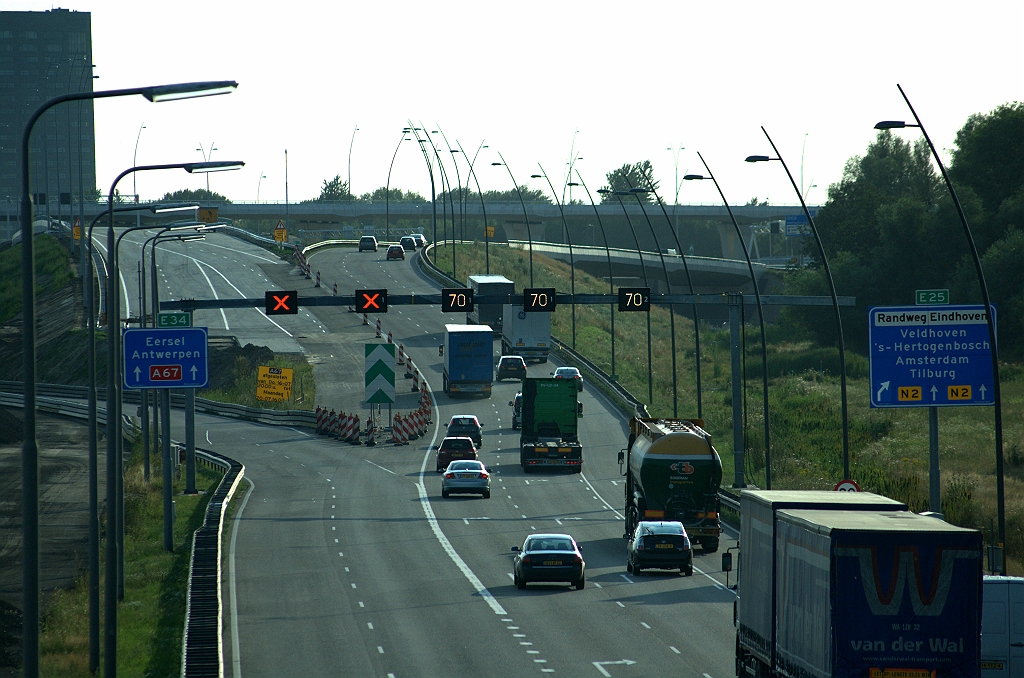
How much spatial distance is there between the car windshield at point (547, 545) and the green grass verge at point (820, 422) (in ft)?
38.5

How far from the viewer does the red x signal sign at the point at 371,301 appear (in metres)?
49.4

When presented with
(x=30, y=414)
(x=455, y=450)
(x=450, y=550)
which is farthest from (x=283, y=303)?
(x=30, y=414)

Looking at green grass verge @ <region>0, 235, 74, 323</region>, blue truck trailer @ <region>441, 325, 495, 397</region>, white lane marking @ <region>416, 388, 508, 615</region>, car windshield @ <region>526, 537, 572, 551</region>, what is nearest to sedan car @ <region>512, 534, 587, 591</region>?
car windshield @ <region>526, 537, 572, 551</region>

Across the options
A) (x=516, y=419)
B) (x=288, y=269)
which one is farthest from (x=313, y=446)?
(x=288, y=269)

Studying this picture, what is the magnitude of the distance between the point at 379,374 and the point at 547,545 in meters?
31.1

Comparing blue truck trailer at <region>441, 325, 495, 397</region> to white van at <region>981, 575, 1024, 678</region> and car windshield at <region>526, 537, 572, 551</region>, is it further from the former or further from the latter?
white van at <region>981, 575, 1024, 678</region>

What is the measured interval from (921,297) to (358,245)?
413 feet

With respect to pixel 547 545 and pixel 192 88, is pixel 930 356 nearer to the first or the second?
pixel 547 545

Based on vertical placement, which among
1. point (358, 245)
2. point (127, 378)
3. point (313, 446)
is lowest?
point (313, 446)

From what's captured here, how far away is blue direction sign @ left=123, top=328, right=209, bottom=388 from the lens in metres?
36.1

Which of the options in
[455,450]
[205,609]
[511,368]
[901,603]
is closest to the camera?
[901,603]

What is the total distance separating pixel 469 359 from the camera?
7600 centimetres

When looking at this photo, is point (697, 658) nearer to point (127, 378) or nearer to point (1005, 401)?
point (127, 378)

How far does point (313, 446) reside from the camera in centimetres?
6638
